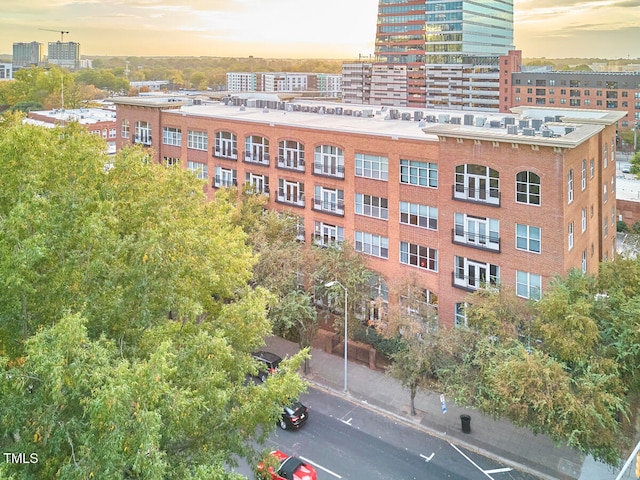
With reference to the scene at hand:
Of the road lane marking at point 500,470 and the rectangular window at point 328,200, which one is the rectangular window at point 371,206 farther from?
the road lane marking at point 500,470

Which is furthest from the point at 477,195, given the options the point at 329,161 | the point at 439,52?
the point at 439,52

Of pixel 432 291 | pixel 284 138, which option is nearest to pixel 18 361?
pixel 432 291

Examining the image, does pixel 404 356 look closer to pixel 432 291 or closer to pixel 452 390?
pixel 452 390

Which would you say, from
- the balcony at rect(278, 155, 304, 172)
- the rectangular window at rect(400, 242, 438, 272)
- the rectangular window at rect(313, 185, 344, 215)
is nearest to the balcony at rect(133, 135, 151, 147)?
the balcony at rect(278, 155, 304, 172)

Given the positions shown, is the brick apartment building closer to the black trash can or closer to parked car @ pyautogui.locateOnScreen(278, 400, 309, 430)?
the black trash can

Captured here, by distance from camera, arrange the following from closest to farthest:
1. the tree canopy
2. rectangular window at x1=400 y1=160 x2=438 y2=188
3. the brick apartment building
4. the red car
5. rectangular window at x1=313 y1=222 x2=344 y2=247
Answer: the tree canopy < the red car < the brick apartment building < rectangular window at x1=400 y1=160 x2=438 y2=188 < rectangular window at x1=313 y1=222 x2=344 y2=247

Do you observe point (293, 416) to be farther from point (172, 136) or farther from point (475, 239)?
point (172, 136)

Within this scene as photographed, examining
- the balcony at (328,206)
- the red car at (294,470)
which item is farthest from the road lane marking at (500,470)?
the balcony at (328,206)
